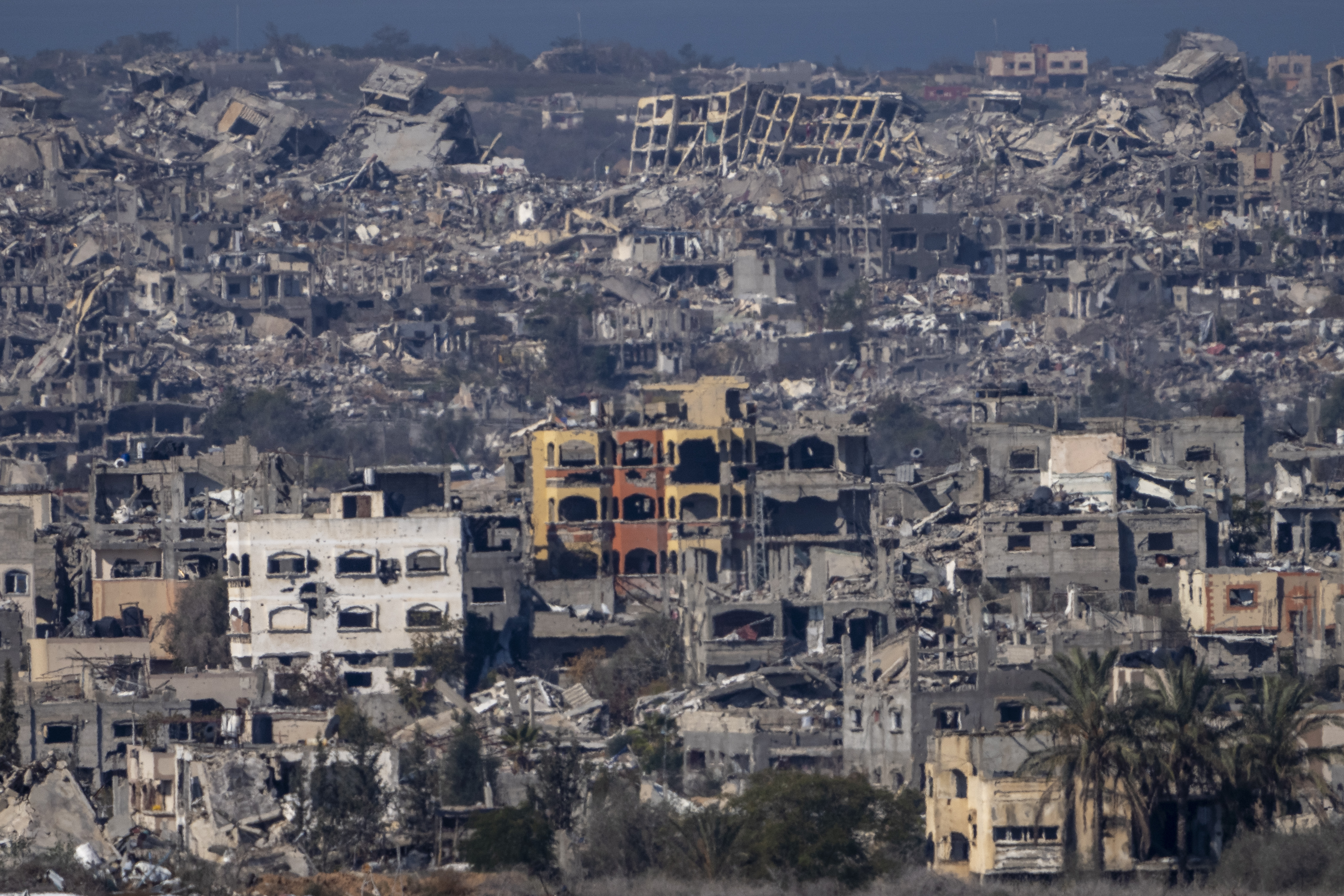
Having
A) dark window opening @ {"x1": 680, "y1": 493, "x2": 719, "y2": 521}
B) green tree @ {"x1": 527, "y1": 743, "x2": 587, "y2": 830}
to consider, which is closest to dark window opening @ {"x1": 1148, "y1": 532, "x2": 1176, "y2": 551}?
dark window opening @ {"x1": 680, "y1": 493, "x2": 719, "y2": 521}

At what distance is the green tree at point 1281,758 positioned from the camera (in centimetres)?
3878

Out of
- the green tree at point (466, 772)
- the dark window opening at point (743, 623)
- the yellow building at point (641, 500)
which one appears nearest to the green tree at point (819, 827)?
the green tree at point (466, 772)

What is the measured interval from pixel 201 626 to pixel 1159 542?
17483mm

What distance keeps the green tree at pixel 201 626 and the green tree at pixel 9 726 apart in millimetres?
6238

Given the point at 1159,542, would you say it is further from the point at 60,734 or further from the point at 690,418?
the point at 60,734

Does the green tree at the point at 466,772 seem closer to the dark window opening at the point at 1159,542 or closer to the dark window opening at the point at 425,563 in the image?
the dark window opening at the point at 425,563

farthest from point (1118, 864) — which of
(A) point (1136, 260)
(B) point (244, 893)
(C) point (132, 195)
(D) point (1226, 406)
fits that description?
(C) point (132, 195)

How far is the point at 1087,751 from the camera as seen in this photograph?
38.5 meters

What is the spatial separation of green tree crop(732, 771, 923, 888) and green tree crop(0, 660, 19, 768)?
37.2 feet

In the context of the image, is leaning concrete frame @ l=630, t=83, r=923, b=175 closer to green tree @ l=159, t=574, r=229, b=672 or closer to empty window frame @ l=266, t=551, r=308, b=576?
green tree @ l=159, t=574, r=229, b=672

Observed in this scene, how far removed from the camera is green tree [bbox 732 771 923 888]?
38156mm

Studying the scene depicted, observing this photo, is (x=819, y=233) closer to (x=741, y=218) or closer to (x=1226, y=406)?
(x=741, y=218)

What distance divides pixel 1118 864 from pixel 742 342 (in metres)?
52.3

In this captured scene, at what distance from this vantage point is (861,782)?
41000mm
